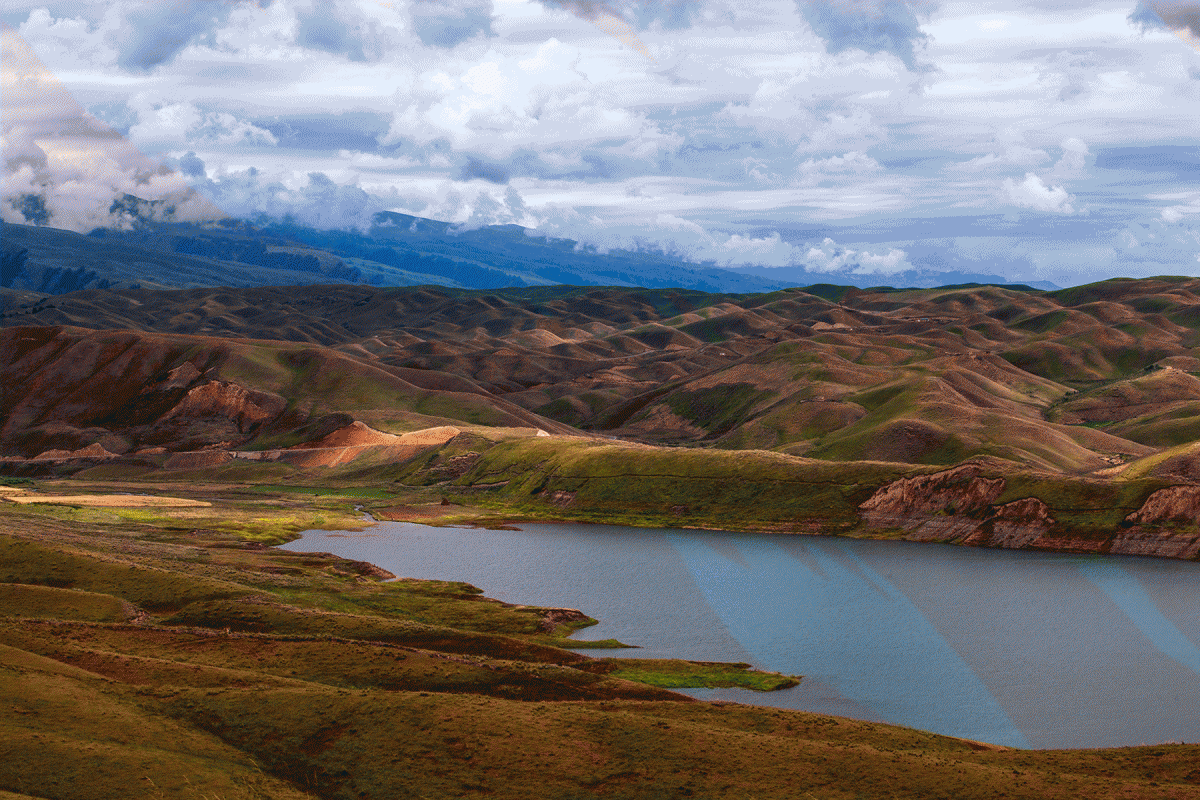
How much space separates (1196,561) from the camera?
138 metres

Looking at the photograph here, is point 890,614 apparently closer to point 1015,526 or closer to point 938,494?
point 1015,526

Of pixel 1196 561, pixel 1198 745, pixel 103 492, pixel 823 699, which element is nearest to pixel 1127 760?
pixel 1198 745

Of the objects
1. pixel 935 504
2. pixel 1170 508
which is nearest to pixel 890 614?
pixel 935 504

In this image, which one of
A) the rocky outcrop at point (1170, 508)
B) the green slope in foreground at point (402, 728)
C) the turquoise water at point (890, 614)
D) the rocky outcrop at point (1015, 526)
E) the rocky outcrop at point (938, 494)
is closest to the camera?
the green slope in foreground at point (402, 728)

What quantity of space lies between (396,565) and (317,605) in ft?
121

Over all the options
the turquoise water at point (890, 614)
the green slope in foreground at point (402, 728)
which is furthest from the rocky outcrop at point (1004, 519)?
the green slope in foreground at point (402, 728)

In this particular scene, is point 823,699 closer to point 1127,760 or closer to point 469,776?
point 1127,760

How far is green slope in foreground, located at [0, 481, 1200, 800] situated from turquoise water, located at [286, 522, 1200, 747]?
10234 mm

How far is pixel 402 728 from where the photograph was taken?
181 feet

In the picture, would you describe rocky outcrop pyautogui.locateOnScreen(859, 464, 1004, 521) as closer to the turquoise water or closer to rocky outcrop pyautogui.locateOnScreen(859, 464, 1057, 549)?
rocky outcrop pyautogui.locateOnScreen(859, 464, 1057, 549)

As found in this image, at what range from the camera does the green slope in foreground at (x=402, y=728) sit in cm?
4959

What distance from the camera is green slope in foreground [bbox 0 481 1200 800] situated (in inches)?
1953

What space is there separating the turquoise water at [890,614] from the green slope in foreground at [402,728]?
1023 centimetres

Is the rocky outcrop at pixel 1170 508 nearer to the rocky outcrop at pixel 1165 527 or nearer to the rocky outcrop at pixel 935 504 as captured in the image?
the rocky outcrop at pixel 1165 527
